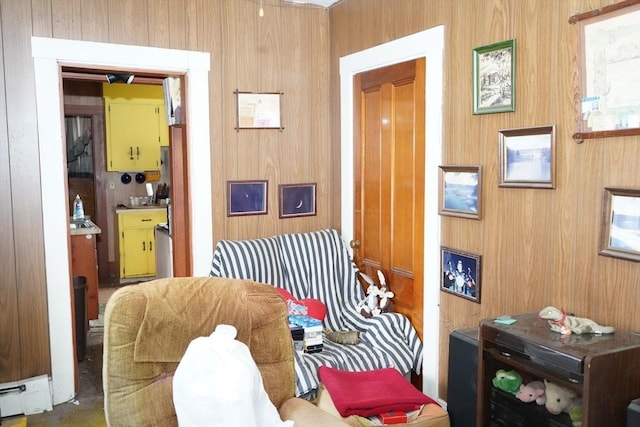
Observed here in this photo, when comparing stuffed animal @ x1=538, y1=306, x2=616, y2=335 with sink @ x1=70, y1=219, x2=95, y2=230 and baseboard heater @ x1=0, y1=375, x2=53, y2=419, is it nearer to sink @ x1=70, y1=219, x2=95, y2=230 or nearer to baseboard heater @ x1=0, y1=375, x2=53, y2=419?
baseboard heater @ x1=0, y1=375, x2=53, y2=419

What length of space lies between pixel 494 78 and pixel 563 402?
144 centimetres

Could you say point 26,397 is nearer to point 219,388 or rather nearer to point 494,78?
point 219,388

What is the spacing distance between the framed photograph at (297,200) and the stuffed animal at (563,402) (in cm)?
226

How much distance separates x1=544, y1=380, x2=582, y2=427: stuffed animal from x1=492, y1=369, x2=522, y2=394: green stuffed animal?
117 mm

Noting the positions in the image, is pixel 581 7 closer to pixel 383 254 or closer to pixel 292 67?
pixel 383 254

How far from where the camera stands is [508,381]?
6.71ft

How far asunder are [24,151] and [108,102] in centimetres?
363

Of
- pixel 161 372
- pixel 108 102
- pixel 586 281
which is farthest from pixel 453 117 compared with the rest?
pixel 108 102

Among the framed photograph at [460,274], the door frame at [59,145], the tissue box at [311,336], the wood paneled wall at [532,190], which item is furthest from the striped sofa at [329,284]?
the door frame at [59,145]

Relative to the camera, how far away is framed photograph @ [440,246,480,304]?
2703mm

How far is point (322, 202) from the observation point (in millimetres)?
3982

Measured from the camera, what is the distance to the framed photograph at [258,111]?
3666 mm

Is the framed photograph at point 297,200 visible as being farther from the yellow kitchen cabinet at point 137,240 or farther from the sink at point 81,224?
the yellow kitchen cabinet at point 137,240

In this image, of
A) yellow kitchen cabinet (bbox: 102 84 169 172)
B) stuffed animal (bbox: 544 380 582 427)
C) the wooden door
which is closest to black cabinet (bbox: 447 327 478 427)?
stuffed animal (bbox: 544 380 582 427)
